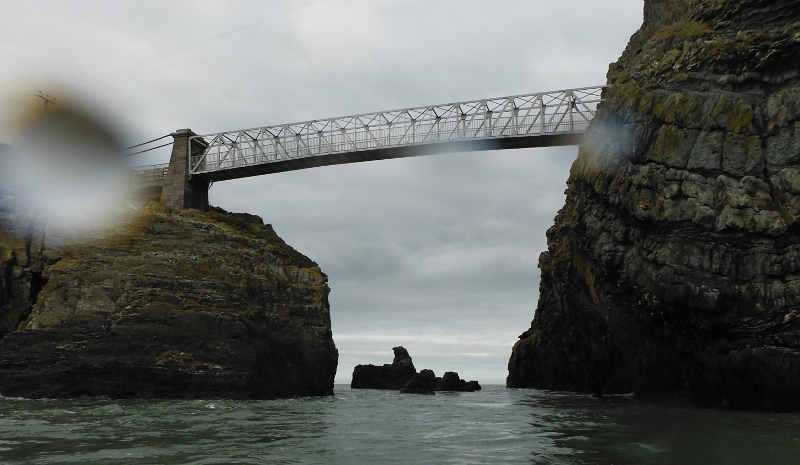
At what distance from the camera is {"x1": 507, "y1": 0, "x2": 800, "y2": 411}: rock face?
2722 cm

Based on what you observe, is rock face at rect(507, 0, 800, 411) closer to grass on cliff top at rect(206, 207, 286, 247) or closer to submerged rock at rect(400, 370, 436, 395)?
grass on cliff top at rect(206, 207, 286, 247)

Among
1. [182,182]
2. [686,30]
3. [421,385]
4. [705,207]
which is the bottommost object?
[421,385]

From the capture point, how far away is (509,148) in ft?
155

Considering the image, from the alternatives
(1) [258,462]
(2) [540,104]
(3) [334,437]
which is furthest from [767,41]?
(1) [258,462]

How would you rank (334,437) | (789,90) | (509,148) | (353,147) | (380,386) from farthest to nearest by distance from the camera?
(380,386) < (353,147) < (509,148) < (789,90) < (334,437)

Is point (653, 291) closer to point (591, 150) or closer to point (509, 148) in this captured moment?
point (591, 150)

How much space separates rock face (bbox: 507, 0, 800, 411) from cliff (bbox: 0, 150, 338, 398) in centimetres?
2100

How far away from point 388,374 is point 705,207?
62617 millimetres

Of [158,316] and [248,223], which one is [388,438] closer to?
[158,316]

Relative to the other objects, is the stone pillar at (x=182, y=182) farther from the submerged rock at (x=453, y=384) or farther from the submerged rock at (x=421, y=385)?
the submerged rock at (x=453, y=384)

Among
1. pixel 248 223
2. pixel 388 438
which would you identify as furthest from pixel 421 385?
pixel 388 438

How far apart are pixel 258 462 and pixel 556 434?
9.38m

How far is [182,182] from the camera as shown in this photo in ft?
178

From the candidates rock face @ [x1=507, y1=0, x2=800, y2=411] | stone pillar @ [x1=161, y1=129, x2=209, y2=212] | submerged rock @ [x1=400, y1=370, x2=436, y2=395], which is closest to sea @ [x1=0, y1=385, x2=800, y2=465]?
rock face @ [x1=507, y1=0, x2=800, y2=411]
